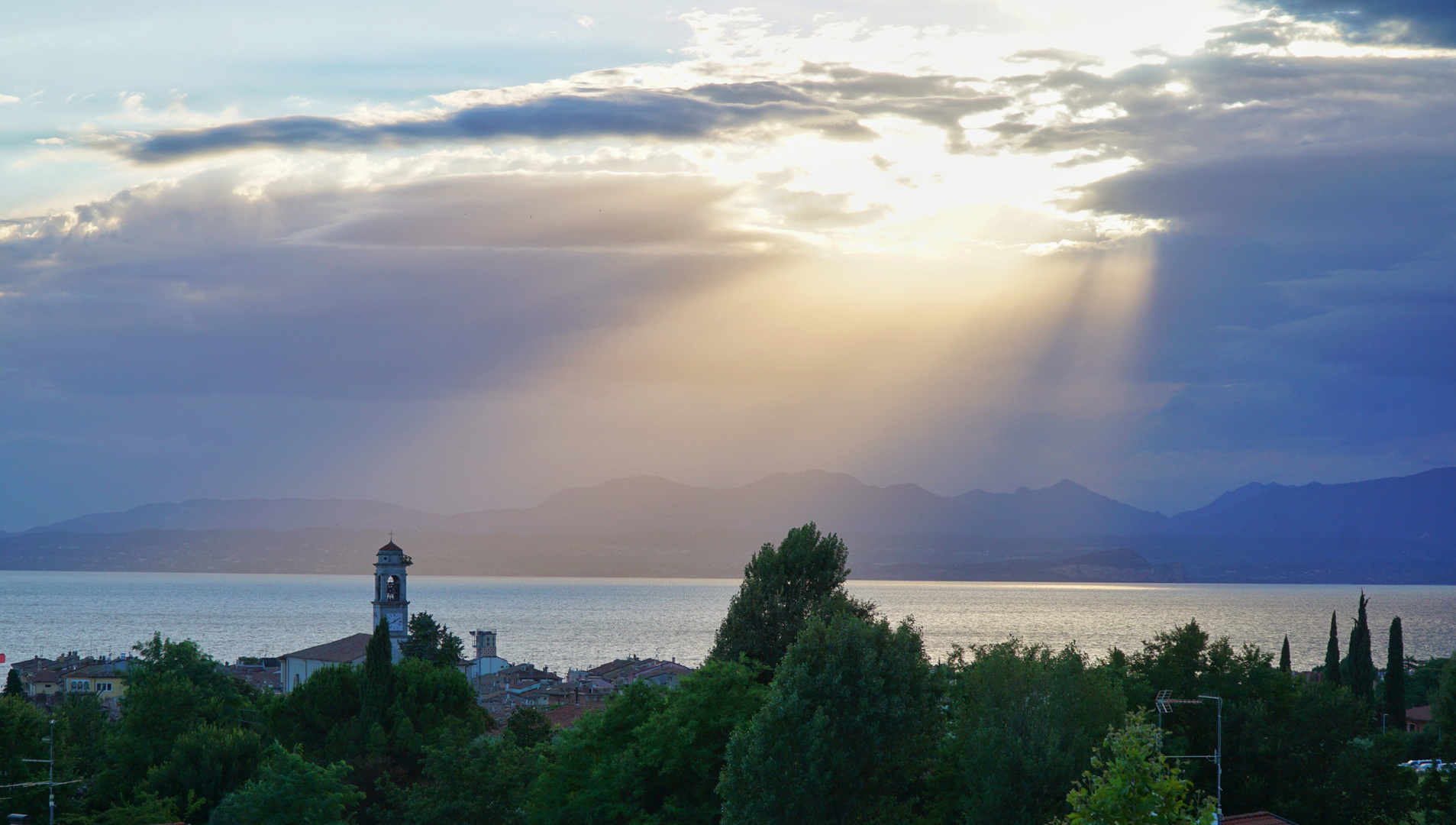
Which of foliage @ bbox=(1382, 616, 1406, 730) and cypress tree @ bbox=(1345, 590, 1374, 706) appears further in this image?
cypress tree @ bbox=(1345, 590, 1374, 706)

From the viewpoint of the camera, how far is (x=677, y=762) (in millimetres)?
30438

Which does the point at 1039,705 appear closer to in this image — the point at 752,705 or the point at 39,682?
the point at 752,705

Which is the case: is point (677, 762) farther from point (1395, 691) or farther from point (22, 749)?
point (1395, 691)

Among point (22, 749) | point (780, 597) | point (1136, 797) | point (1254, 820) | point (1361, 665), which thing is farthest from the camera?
point (1361, 665)

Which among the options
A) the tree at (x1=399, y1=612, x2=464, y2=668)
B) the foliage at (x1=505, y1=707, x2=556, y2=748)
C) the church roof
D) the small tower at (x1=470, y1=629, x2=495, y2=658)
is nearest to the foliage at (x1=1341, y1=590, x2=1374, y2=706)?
the foliage at (x1=505, y1=707, x2=556, y2=748)

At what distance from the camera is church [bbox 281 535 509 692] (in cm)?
6756

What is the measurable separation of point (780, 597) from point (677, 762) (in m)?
6.26

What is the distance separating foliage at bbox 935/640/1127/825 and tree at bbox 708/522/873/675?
4.82m

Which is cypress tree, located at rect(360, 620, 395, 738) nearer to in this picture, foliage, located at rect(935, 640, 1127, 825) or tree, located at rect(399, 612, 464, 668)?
tree, located at rect(399, 612, 464, 668)

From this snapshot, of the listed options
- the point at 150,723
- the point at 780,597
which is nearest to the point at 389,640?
the point at 150,723

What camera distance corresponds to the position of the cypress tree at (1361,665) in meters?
64.8

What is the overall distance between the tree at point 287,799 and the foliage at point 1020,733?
17465 millimetres

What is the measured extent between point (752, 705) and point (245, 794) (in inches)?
568

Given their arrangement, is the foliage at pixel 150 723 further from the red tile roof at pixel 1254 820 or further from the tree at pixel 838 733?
the red tile roof at pixel 1254 820
